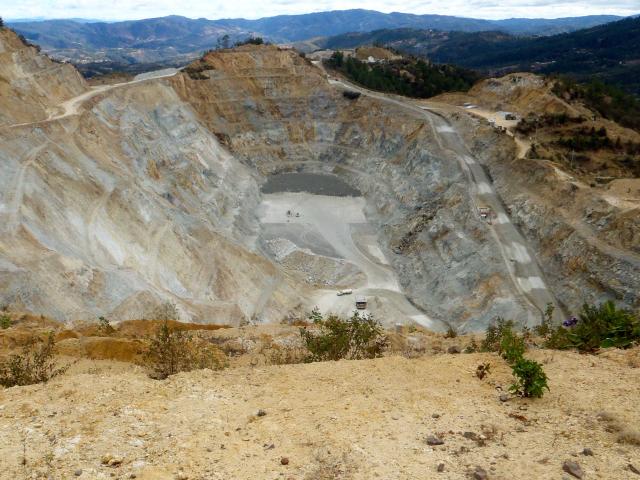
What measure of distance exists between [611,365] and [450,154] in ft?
134

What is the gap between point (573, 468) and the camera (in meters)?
7.18

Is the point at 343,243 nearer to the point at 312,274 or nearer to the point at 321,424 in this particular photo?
the point at 312,274

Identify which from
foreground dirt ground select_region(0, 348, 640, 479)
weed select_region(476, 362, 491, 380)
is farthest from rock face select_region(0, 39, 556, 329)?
weed select_region(476, 362, 491, 380)

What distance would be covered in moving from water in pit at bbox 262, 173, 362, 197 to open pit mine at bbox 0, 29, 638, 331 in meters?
0.36

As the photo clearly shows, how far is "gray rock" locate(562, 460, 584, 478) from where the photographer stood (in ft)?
23.2

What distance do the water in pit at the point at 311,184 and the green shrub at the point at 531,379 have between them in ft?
160

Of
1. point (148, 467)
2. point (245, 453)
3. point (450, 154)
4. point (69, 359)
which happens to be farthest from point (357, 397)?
point (450, 154)

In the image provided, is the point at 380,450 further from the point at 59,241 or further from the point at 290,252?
the point at 290,252

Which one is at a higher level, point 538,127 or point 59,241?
point 538,127

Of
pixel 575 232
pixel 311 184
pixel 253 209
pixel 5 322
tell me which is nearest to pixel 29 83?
pixel 253 209

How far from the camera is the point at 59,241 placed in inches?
1069

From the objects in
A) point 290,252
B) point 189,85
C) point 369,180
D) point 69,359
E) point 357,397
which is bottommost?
point 290,252

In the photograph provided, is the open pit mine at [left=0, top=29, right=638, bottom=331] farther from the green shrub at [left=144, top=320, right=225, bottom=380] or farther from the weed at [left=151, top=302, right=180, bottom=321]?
the green shrub at [left=144, top=320, right=225, bottom=380]

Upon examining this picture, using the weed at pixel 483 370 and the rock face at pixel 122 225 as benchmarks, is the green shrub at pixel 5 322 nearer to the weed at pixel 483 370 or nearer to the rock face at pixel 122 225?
the rock face at pixel 122 225
